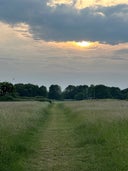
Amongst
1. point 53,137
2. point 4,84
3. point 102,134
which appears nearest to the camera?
point 102,134

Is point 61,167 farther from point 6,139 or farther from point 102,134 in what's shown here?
point 102,134

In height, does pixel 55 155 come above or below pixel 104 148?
below

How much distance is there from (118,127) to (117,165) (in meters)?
7.18

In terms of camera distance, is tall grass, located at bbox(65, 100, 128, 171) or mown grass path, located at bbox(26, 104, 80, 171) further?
mown grass path, located at bbox(26, 104, 80, 171)

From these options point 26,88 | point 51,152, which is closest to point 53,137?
point 51,152

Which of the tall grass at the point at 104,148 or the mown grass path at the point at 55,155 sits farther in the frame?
the mown grass path at the point at 55,155

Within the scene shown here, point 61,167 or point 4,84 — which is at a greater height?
point 4,84

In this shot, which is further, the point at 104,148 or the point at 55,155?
the point at 104,148

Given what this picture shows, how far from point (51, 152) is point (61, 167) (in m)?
3.24

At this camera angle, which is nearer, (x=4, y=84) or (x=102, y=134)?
(x=102, y=134)

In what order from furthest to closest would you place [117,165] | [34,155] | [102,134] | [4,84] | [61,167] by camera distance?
[4,84] → [102,134] → [34,155] → [61,167] → [117,165]

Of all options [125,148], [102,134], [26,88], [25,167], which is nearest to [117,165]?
[125,148]

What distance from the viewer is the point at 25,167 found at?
42.1 feet

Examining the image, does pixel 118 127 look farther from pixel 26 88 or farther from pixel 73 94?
pixel 73 94
